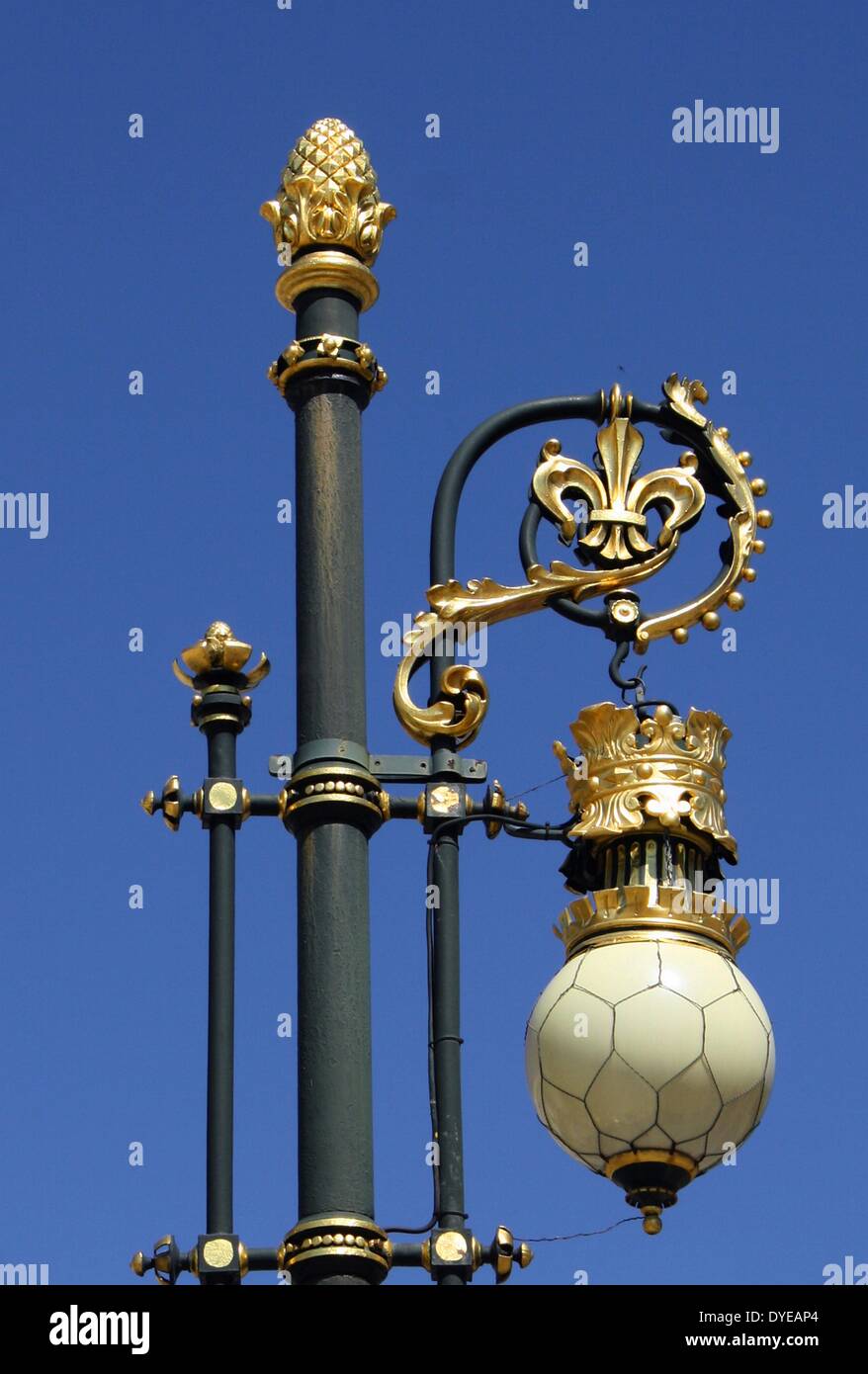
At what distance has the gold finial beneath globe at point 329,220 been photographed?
1653 centimetres

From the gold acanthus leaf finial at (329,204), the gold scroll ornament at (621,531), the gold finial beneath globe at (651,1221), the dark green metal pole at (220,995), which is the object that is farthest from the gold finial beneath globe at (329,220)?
the gold finial beneath globe at (651,1221)

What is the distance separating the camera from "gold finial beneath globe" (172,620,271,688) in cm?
1600

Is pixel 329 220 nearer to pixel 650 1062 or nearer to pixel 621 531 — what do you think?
pixel 621 531

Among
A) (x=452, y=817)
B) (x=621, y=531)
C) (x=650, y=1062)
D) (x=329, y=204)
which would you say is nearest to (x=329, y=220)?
(x=329, y=204)

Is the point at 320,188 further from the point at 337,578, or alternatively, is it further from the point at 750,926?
the point at 750,926

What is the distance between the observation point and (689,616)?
1675cm

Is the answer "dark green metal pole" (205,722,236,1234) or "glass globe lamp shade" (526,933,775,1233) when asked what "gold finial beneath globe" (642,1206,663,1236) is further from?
"dark green metal pole" (205,722,236,1234)

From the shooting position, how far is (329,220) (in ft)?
54.4

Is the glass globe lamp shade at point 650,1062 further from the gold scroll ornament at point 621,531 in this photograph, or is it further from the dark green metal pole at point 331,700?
the gold scroll ornament at point 621,531

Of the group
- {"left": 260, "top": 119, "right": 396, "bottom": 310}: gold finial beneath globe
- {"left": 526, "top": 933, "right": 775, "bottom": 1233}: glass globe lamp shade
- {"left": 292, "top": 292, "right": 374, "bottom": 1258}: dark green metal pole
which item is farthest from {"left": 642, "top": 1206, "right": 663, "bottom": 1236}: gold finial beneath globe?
{"left": 260, "top": 119, "right": 396, "bottom": 310}: gold finial beneath globe

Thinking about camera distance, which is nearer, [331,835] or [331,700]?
[331,835]

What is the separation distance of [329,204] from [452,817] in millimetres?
2578

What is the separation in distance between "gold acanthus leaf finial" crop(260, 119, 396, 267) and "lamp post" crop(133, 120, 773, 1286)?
0.04 feet
